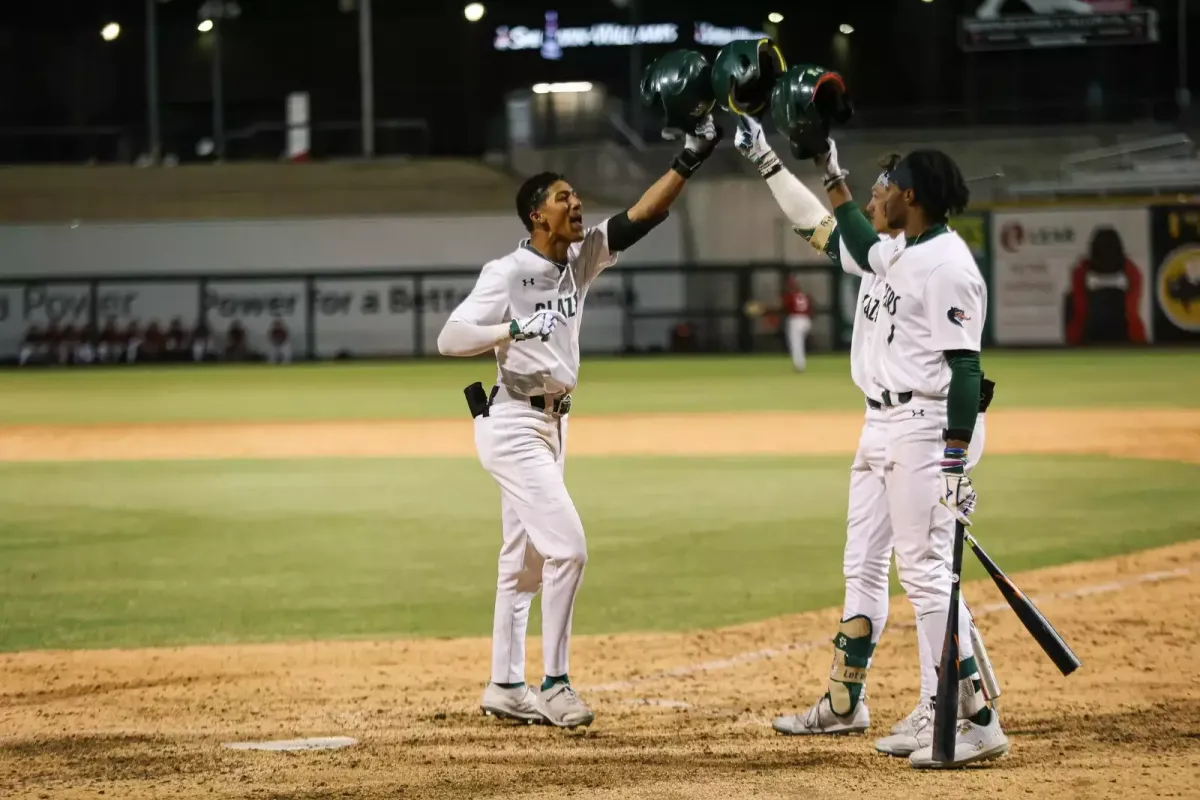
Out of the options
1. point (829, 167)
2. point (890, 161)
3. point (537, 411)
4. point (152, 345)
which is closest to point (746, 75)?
point (829, 167)

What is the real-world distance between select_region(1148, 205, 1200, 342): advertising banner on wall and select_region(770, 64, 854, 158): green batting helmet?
29.4 m

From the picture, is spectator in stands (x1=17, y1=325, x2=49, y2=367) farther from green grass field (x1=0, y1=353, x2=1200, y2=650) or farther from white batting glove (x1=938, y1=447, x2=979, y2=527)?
white batting glove (x1=938, y1=447, x2=979, y2=527)

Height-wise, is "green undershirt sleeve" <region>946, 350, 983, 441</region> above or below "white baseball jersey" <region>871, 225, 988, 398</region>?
below

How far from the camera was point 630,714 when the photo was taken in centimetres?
600

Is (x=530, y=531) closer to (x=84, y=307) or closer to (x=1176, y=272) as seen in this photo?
(x=1176, y=272)

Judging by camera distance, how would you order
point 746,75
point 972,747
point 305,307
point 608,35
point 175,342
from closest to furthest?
1. point 972,747
2. point 746,75
3. point 175,342
4. point 305,307
5. point 608,35

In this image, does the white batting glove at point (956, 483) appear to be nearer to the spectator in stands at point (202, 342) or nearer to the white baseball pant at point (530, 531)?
the white baseball pant at point (530, 531)

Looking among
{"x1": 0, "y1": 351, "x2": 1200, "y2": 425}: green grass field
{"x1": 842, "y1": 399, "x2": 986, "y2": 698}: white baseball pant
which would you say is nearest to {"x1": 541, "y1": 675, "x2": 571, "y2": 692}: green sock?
{"x1": 842, "y1": 399, "x2": 986, "y2": 698}: white baseball pant

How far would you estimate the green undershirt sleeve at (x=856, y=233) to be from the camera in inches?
213

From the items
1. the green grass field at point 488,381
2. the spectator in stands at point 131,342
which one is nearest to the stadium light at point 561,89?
the green grass field at point 488,381

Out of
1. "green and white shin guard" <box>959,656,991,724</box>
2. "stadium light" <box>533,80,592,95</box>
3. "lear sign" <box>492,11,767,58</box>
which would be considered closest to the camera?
"green and white shin guard" <box>959,656,991,724</box>

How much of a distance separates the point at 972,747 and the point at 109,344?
3201 cm

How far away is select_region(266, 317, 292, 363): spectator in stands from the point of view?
113 ft

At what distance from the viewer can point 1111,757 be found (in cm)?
515
